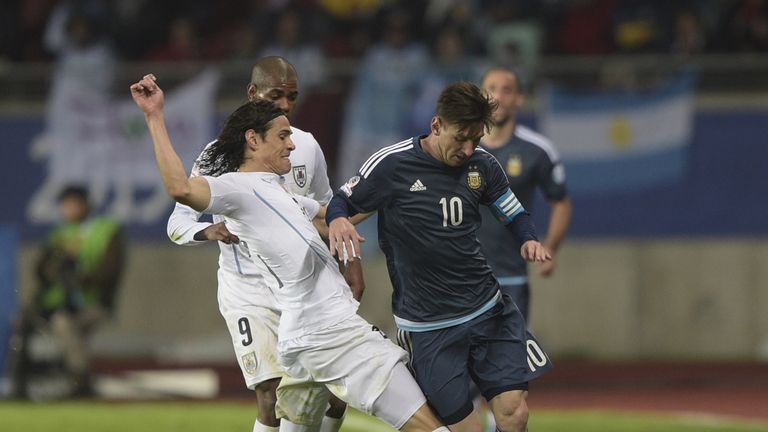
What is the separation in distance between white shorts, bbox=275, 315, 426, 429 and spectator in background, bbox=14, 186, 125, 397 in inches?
336

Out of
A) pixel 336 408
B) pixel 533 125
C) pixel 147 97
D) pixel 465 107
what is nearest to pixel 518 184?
pixel 336 408

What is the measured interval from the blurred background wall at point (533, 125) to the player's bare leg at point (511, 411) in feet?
29.6

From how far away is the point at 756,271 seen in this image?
16922 mm

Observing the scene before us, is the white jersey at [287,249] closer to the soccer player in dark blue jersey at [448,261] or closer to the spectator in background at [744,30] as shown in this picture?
the soccer player in dark blue jersey at [448,261]

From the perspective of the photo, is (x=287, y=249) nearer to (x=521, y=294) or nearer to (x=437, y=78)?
(x=521, y=294)

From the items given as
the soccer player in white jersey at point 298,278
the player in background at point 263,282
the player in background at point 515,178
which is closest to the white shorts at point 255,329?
the player in background at point 263,282

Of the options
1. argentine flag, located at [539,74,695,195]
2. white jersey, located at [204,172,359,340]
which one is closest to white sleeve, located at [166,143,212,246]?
white jersey, located at [204,172,359,340]

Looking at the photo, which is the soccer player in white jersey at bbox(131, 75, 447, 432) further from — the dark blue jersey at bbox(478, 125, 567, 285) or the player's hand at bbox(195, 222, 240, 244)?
the dark blue jersey at bbox(478, 125, 567, 285)

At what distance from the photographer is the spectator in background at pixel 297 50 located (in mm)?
16344

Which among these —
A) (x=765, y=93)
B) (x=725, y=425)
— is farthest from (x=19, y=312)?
(x=765, y=93)

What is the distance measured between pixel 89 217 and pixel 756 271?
7.73m

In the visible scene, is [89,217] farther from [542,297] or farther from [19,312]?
[542,297]

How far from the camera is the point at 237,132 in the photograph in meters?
6.93

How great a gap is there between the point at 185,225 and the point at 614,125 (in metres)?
9.78
